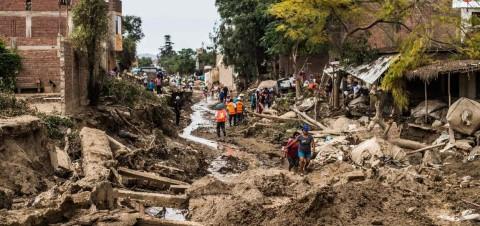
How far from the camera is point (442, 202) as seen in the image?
41.3 feet

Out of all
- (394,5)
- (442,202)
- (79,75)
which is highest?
(394,5)

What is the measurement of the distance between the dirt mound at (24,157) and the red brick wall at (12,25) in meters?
28.2

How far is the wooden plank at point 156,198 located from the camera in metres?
11.9

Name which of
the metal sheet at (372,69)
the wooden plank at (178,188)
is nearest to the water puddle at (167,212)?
the wooden plank at (178,188)

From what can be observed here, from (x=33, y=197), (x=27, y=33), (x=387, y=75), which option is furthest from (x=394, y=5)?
(x=27, y=33)

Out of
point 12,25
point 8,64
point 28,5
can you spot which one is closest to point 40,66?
point 8,64

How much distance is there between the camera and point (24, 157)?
12602 millimetres

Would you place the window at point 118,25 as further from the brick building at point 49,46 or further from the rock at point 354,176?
the rock at point 354,176

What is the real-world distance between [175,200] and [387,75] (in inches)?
509

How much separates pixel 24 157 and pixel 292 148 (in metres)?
7.28

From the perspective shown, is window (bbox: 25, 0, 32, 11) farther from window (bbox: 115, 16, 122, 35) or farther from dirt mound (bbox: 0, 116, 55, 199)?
dirt mound (bbox: 0, 116, 55, 199)

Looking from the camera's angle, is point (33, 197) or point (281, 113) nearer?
point (33, 197)

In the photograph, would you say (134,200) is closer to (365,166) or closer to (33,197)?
(33,197)

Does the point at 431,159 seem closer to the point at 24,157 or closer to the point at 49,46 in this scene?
the point at 24,157
